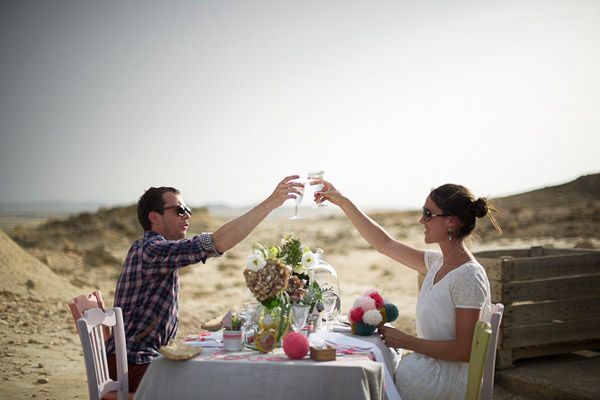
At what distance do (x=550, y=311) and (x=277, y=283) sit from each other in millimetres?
4729

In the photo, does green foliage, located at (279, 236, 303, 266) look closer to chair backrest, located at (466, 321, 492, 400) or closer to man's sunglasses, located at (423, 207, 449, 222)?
man's sunglasses, located at (423, 207, 449, 222)

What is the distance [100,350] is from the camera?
12.6 ft

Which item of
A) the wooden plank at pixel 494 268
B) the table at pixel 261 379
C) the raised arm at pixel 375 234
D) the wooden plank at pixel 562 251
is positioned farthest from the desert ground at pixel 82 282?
the wooden plank at pixel 562 251

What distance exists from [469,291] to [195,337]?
1.66 m

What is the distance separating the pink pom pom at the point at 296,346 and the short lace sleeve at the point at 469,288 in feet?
3.61

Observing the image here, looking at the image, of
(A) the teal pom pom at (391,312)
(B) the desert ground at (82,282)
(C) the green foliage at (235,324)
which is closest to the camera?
(C) the green foliage at (235,324)

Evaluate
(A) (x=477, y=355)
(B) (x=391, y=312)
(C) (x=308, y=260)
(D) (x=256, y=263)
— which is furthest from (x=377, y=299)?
(D) (x=256, y=263)

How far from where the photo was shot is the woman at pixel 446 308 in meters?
3.81

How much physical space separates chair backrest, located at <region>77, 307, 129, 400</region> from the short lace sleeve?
2033mm

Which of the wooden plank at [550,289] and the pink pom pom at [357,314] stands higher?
the pink pom pom at [357,314]

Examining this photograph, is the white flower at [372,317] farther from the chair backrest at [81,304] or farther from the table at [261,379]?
the chair backrest at [81,304]

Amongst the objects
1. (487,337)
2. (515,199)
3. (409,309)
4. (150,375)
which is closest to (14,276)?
(409,309)

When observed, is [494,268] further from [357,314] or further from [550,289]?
[357,314]

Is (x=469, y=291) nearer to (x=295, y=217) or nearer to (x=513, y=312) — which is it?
(x=295, y=217)
